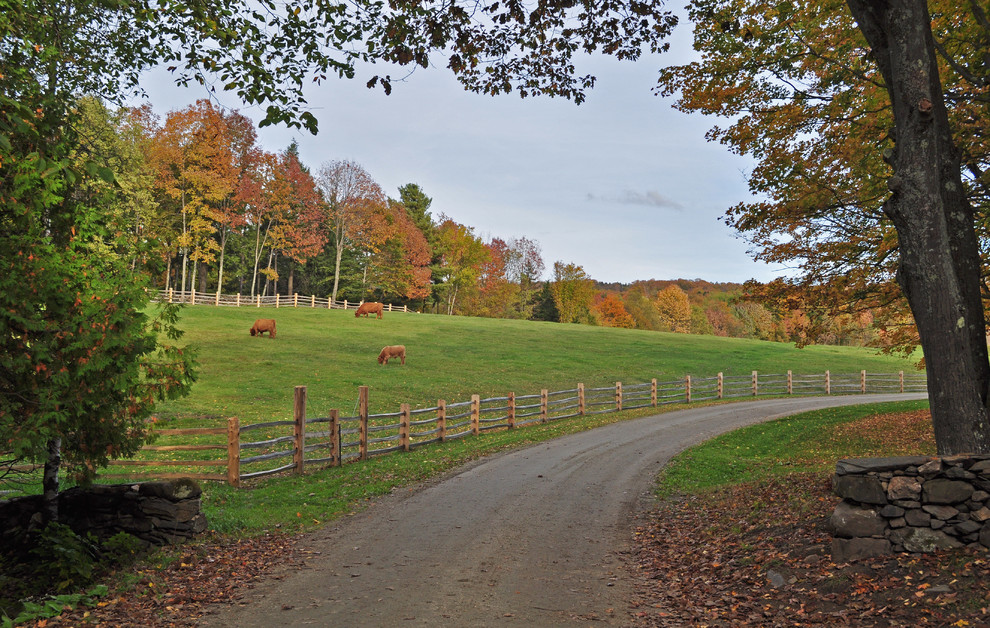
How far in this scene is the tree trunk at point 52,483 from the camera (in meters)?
7.45

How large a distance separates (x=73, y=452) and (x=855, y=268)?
1477 cm

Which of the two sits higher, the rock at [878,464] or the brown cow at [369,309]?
the brown cow at [369,309]

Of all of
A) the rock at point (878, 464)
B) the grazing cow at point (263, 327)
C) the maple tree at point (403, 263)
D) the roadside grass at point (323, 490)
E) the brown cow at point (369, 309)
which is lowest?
the roadside grass at point (323, 490)

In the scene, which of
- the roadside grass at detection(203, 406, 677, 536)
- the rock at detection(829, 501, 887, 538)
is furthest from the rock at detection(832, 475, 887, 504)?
the roadside grass at detection(203, 406, 677, 536)

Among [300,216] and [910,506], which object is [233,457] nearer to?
[910,506]

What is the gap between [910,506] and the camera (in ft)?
18.4

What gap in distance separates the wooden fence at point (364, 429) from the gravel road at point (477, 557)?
9.42ft

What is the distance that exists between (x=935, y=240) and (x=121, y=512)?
33.1ft

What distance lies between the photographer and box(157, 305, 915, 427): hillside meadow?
20203mm

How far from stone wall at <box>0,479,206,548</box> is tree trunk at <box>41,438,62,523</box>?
7.5 inches

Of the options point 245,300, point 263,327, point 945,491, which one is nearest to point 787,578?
point 945,491

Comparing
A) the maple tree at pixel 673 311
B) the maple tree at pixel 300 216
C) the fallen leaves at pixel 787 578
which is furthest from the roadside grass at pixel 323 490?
the maple tree at pixel 673 311

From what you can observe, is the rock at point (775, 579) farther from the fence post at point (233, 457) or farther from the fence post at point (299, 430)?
the fence post at point (299, 430)

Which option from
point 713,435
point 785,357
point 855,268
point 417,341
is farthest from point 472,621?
point 785,357
